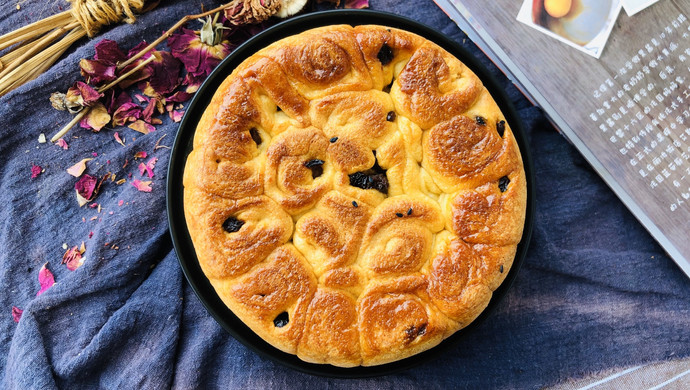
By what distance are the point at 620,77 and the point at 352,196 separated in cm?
125

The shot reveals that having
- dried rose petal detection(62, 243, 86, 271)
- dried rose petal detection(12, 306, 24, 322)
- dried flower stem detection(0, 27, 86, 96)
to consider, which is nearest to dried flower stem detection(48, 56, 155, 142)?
dried flower stem detection(0, 27, 86, 96)

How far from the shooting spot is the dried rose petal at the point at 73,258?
2063 mm

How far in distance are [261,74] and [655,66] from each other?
1587 mm

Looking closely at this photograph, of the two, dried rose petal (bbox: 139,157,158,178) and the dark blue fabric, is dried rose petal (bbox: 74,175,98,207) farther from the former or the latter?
dried rose petal (bbox: 139,157,158,178)

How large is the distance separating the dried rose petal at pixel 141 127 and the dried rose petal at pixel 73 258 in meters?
0.54

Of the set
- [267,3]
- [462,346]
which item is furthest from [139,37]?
[462,346]

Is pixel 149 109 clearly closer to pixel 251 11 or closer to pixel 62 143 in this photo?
pixel 62 143

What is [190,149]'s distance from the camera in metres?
1.93

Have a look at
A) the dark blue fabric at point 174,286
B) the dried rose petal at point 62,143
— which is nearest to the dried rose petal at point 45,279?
the dark blue fabric at point 174,286

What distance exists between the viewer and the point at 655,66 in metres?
2.05

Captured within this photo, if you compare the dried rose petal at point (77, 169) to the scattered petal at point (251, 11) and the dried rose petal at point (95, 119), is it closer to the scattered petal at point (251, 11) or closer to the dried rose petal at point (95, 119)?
the dried rose petal at point (95, 119)

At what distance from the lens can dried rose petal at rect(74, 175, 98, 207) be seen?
2066mm

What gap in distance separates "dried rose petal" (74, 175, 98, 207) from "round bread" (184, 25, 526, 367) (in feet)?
1.90

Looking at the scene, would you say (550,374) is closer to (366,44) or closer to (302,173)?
(302,173)
